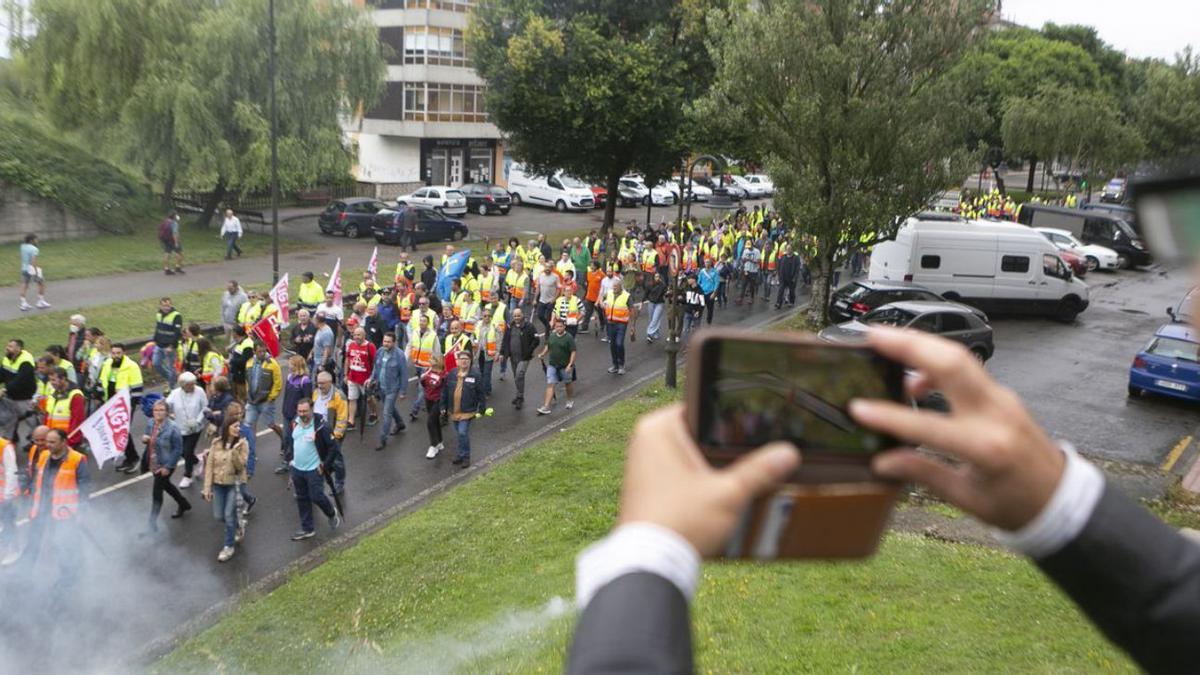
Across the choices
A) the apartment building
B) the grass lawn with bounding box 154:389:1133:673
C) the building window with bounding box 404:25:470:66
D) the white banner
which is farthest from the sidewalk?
the building window with bounding box 404:25:470:66

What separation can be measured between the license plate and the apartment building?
3609 cm

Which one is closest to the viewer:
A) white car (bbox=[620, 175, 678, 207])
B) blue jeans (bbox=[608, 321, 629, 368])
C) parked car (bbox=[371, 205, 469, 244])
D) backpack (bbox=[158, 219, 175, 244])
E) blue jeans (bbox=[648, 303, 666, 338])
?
blue jeans (bbox=[608, 321, 629, 368])

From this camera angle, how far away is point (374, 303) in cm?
1670

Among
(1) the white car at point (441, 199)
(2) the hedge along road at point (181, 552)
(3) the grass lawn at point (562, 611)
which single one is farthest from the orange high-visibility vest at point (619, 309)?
(1) the white car at point (441, 199)

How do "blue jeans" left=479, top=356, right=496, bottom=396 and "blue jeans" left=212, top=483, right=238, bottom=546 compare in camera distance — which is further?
"blue jeans" left=479, top=356, right=496, bottom=396

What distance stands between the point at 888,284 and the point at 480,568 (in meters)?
15.1

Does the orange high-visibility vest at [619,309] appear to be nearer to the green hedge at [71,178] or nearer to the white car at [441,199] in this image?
the green hedge at [71,178]

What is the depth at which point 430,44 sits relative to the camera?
156 ft

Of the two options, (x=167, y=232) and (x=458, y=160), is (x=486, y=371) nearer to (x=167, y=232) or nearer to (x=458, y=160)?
(x=167, y=232)

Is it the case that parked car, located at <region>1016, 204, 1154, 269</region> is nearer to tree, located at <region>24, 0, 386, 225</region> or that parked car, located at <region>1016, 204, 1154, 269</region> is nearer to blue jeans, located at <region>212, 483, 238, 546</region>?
tree, located at <region>24, 0, 386, 225</region>

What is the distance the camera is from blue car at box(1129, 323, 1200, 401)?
677 inches

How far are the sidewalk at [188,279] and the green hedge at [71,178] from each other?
3429 mm

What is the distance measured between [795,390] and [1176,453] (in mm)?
16049

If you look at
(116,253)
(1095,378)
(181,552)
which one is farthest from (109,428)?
(116,253)
